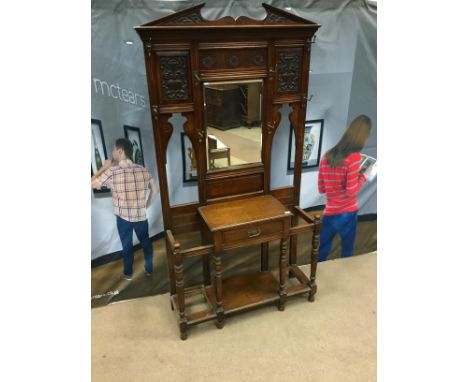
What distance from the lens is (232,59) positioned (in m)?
1.74

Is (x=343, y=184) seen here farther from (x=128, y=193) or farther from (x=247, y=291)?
(x=128, y=193)

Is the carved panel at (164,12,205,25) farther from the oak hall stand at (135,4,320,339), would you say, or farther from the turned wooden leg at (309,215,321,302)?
the turned wooden leg at (309,215,321,302)

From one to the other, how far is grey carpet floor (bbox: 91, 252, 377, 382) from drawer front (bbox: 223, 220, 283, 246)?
55 cm

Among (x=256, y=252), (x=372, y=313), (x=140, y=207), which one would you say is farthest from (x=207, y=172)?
(x=372, y=313)

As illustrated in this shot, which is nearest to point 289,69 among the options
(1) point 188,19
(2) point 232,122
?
(2) point 232,122

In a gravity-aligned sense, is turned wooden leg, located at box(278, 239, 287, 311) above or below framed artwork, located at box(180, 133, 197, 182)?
below

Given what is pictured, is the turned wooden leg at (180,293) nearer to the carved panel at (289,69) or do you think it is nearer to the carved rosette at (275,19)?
the carved panel at (289,69)

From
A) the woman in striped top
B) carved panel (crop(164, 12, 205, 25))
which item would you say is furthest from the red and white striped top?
carved panel (crop(164, 12, 205, 25))

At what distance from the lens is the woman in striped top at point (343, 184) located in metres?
2.37

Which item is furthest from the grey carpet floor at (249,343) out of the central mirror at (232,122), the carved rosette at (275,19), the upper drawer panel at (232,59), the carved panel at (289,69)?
the carved rosette at (275,19)

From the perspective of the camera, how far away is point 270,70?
181 cm

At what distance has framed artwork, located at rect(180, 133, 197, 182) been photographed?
2023 millimetres

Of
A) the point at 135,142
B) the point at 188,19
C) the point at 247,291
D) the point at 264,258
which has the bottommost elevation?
the point at 247,291

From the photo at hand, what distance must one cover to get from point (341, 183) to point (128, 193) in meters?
1.42
